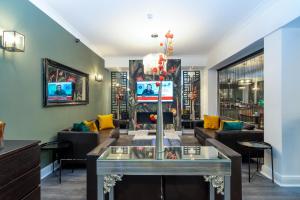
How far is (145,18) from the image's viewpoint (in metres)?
4.28

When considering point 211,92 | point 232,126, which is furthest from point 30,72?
point 211,92

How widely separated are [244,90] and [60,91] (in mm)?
4609

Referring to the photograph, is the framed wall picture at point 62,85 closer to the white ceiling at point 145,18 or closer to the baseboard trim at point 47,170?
the white ceiling at point 145,18

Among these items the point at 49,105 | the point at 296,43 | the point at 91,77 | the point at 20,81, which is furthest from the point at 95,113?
the point at 296,43

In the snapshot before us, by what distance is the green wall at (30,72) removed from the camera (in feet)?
9.23

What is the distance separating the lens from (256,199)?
2.81 metres

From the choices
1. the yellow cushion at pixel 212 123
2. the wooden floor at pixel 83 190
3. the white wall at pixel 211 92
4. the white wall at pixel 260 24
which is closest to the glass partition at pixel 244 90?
the white wall at pixel 211 92

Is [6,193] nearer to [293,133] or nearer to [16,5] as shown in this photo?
[16,5]

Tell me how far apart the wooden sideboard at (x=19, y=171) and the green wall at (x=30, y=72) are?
3.22 feet

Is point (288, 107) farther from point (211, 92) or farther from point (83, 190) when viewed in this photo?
point (211, 92)

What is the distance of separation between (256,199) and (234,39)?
3738 mm

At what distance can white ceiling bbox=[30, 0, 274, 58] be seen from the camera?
3.65 meters

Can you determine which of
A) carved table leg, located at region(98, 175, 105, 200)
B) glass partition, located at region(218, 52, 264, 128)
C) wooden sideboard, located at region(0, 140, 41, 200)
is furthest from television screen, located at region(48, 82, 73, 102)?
glass partition, located at region(218, 52, 264, 128)

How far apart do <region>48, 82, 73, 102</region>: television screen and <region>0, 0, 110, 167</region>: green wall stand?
0.22 meters
